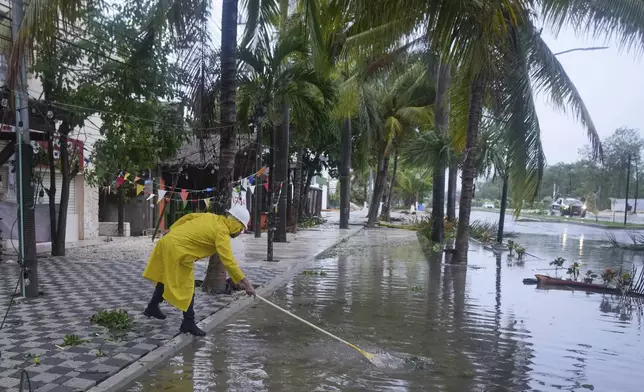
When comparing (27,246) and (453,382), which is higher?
(27,246)

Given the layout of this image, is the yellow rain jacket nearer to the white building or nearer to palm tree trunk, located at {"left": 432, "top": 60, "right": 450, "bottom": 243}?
the white building

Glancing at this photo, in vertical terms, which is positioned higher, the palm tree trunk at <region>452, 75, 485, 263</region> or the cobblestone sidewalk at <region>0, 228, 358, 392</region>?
the palm tree trunk at <region>452, 75, 485, 263</region>

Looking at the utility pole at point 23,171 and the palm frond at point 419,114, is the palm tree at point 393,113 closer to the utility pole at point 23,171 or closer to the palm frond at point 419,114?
the palm frond at point 419,114

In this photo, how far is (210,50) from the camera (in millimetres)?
9883

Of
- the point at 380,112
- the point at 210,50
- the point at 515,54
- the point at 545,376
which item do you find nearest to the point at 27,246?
the point at 210,50

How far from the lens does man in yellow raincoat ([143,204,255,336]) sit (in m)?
5.95

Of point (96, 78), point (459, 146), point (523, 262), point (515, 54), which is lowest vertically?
point (523, 262)

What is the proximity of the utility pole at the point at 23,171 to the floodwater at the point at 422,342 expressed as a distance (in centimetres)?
308

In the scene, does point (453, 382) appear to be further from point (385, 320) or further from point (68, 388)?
point (68, 388)

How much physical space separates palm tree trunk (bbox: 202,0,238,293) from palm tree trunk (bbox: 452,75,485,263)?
5.45 meters

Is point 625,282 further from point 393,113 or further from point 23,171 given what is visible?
point 393,113

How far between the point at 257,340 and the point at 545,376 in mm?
3080

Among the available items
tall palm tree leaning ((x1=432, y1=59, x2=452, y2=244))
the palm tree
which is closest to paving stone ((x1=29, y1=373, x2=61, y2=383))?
tall palm tree leaning ((x1=432, y1=59, x2=452, y2=244))

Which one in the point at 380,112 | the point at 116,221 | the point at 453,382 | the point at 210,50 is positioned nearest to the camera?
the point at 453,382
